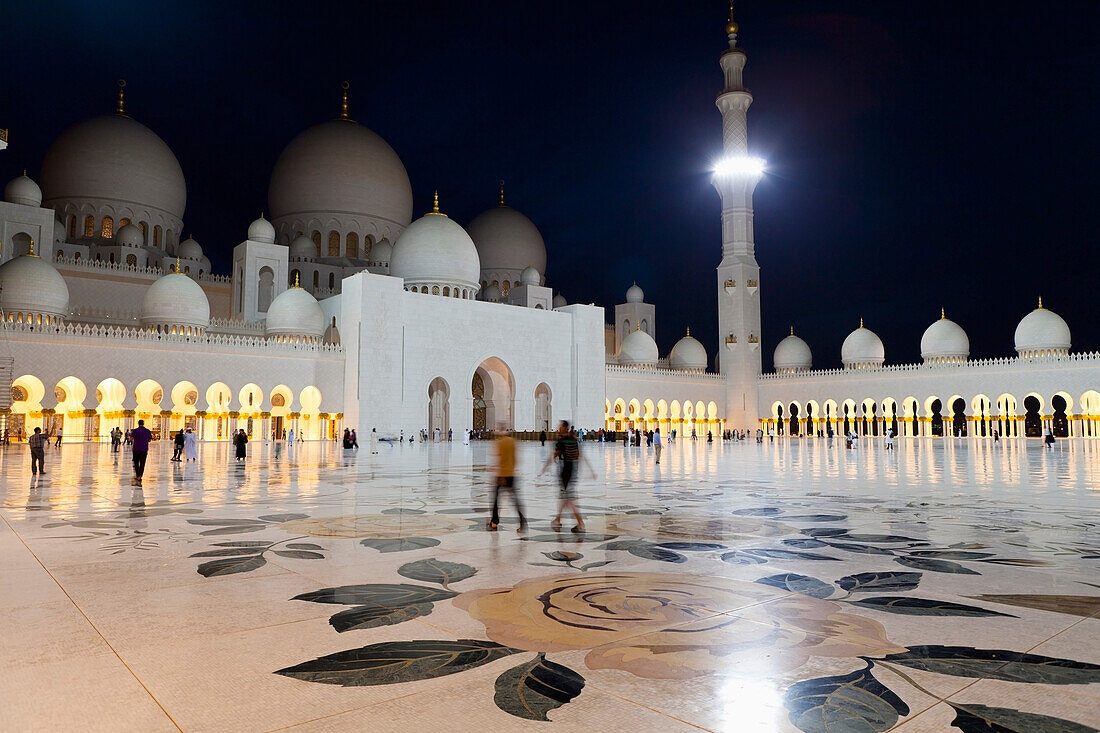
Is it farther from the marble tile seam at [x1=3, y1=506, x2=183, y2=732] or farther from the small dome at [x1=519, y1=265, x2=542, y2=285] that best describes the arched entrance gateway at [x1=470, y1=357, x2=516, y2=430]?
the marble tile seam at [x1=3, y1=506, x2=183, y2=732]

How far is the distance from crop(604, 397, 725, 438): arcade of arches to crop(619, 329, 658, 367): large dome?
2526 mm

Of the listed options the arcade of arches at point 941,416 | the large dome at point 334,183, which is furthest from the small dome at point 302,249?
the arcade of arches at point 941,416

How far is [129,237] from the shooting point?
1050 inches

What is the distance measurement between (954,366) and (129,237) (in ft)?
109

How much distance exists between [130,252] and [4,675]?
28632mm

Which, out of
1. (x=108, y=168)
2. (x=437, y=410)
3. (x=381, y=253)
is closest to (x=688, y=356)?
(x=437, y=410)

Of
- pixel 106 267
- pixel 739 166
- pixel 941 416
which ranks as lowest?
pixel 941 416

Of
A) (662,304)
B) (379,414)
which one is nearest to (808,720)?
(379,414)

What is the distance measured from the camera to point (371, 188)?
102ft

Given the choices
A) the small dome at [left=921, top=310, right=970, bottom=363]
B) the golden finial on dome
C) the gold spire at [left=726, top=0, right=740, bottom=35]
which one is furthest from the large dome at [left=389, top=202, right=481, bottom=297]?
the small dome at [left=921, top=310, right=970, bottom=363]

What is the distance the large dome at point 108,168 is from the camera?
2720 cm

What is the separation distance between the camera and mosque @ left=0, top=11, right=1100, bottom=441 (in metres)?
22.8

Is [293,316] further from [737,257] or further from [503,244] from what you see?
[737,257]

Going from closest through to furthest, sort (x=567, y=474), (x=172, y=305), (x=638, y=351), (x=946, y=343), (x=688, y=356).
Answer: (x=567, y=474)
(x=172, y=305)
(x=946, y=343)
(x=638, y=351)
(x=688, y=356)
